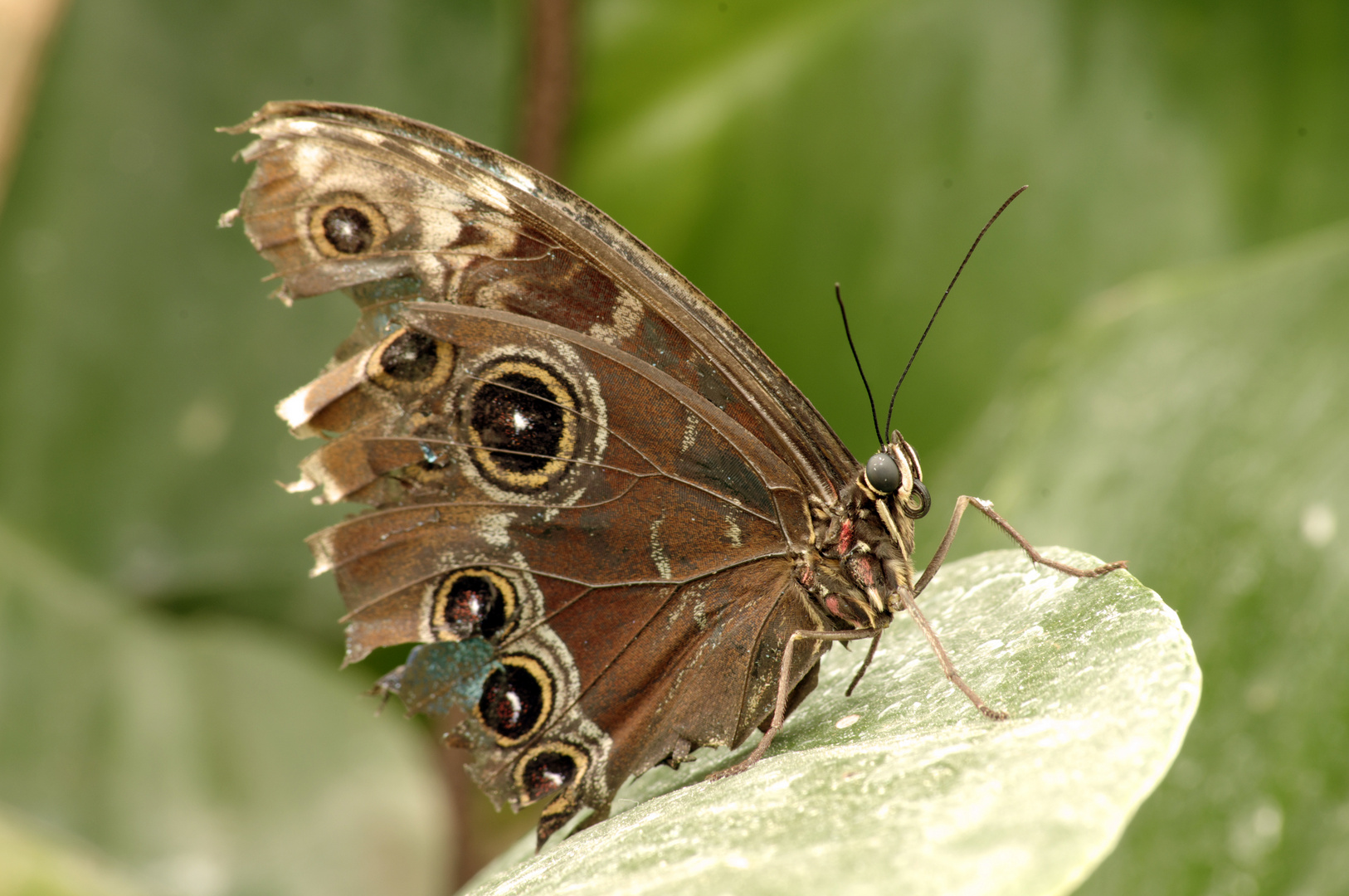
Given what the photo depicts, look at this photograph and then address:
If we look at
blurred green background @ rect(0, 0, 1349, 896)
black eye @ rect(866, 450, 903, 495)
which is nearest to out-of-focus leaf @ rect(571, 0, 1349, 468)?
blurred green background @ rect(0, 0, 1349, 896)

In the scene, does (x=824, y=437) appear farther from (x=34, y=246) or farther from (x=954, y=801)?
(x=34, y=246)

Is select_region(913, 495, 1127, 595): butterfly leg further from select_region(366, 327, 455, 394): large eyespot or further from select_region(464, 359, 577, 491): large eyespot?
select_region(366, 327, 455, 394): large eyespot

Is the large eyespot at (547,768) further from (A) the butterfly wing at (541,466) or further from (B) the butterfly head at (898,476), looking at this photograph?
(B) the butterfly head at (898,476)

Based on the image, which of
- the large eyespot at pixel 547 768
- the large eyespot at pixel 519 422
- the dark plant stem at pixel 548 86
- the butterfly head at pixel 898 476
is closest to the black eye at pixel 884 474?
the butterfly head at pixel 898 476

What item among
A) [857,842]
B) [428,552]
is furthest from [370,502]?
[857,842]

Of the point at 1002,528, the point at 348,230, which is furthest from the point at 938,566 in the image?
the point at 348,230
